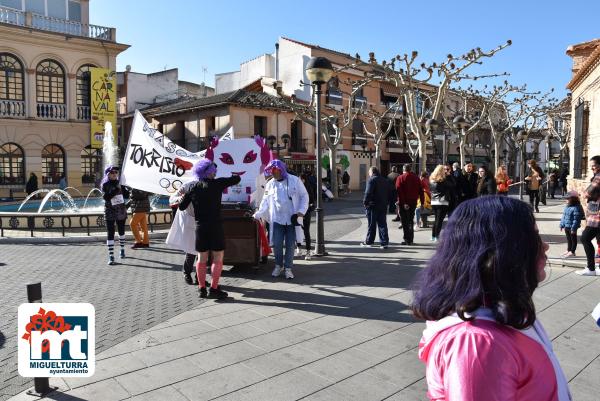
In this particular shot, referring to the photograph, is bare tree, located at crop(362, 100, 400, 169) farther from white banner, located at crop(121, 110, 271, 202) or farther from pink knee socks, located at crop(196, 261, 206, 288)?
pink knee socks, located at crop(196, 261, 206, 288)

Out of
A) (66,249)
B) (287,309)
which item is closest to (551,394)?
(287,309)

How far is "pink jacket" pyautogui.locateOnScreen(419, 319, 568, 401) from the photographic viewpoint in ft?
4.17

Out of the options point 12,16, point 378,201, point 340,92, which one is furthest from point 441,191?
point 340,92

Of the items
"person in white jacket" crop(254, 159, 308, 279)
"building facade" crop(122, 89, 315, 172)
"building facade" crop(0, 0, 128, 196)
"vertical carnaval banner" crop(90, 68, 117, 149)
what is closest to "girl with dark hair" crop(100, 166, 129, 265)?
"person in white jacket" crop(254, 159, 308, 279)

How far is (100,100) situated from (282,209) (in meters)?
25.5

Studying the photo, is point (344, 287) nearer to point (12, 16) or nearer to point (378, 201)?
point (378, 201)

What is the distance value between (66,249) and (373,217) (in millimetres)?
6968

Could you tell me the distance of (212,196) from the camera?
6.03 metres

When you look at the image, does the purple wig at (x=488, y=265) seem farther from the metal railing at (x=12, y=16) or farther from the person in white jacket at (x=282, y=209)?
the metal railing at (x=12, y=16)

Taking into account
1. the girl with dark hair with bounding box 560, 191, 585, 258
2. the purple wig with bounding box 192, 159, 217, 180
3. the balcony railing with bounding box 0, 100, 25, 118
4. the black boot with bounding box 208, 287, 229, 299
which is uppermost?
the balcony railing with bounding box 0, 100, 25, 118

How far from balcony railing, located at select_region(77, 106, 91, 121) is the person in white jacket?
2541 centimetres

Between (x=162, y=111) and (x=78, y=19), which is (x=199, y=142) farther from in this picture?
(x=78, y=19)

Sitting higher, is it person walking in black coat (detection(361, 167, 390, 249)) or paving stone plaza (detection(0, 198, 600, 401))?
person walking in black coat (detection(361, 167, 390, 249))

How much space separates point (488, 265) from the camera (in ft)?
4.67
